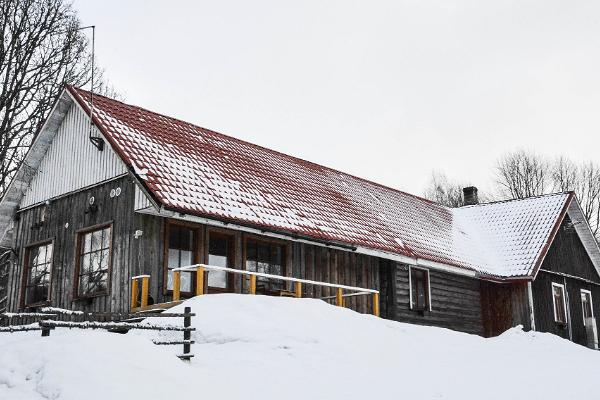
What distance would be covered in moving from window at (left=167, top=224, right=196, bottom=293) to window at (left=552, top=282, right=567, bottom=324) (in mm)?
15522

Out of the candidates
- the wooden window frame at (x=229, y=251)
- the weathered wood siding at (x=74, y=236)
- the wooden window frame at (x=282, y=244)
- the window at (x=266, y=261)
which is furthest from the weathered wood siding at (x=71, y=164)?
the window at (x=266, y=261)

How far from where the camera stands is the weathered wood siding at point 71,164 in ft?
49.7

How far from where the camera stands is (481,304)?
23.6m

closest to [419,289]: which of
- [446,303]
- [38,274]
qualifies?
[446,303]

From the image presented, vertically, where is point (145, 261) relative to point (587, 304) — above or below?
above

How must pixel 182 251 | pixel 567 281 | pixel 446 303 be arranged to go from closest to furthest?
pixel 182 251, pixel 446 303, pixel 567 281

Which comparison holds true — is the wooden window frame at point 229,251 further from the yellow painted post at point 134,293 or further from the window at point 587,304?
the window at point 587,304

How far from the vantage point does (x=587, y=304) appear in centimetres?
2784

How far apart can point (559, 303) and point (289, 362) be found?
58.7ft

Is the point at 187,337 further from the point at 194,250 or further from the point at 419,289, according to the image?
the point at 419,289

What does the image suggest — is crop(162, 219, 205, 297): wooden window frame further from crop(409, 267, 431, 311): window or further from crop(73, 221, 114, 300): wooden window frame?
crop(409, 267, 431, 311): window

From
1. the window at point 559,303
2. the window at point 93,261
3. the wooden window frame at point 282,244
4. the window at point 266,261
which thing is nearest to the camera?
the window at point 93,261

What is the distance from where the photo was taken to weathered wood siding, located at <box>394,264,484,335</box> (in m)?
19.6

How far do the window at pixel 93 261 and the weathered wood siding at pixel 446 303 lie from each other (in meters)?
8.34
